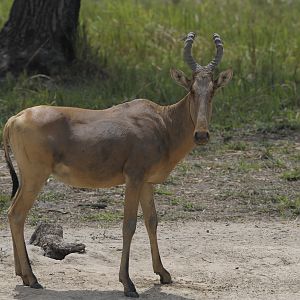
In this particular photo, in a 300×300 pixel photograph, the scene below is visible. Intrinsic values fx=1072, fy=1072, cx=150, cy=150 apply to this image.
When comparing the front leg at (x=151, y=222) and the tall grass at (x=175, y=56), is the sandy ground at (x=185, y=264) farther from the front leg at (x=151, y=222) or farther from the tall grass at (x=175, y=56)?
the tall grass at (x=175, y=56)

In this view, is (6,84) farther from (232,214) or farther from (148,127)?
(148,127)

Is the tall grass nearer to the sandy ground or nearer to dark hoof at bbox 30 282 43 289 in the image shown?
the sandy ground

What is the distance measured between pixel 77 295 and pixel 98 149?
3.77 ft

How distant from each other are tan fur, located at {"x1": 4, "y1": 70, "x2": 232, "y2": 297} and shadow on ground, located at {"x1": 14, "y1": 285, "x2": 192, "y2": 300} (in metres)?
0.10

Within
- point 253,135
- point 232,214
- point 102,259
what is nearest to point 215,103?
point 253,135

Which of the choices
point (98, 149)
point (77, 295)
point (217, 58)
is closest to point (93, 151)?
point (98, 149)

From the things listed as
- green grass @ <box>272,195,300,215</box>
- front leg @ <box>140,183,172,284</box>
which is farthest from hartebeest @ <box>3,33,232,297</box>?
green grass @ <box>272,195,300,215</box>

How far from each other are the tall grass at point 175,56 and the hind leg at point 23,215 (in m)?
5.30

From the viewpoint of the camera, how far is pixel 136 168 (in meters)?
8.31

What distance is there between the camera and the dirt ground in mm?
8523

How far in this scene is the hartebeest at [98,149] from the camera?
8.28m

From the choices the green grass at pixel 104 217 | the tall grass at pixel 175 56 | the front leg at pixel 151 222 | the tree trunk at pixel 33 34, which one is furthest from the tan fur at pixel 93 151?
the tree trunk at pixel 33 34

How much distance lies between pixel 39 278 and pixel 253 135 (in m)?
5.73

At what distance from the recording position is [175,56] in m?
16.8
